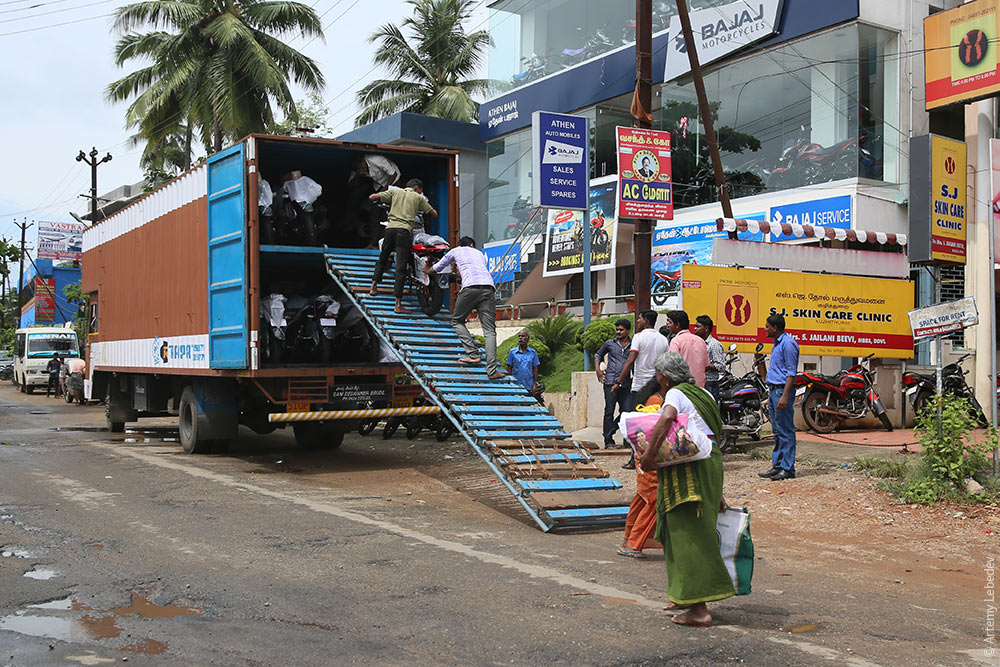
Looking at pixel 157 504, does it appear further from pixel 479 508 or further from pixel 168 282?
pixel 168 282

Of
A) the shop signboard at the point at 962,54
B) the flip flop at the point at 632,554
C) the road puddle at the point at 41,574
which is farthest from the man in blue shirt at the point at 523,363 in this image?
the road puddle at the point at 41,574

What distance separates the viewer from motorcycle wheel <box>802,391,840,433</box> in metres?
12.4

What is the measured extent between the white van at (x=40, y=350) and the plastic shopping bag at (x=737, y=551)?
3377 cm

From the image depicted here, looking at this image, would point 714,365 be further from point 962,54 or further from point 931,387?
point 962,54

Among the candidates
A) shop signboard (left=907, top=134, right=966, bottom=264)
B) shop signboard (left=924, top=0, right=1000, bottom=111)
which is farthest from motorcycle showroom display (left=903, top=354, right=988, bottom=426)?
shop signboard (left=924, top=0, right=1000, bottom=111)

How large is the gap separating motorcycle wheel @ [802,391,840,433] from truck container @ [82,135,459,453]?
517 cm

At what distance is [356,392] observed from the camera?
11594 mm

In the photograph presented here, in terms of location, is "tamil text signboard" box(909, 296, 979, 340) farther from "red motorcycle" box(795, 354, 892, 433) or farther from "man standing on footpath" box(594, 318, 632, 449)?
"red motorcycle" box(795, 354, 892, 433)

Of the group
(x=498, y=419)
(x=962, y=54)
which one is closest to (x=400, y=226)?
(x=498, y=419)

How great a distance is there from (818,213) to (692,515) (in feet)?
48.7

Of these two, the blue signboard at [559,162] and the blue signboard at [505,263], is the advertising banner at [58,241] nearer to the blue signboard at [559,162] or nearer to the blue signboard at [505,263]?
the blue signboard at [505,263]

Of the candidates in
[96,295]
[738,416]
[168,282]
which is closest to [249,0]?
[96,295]

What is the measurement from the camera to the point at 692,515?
477cm

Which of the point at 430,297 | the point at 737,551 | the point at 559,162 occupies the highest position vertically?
the point at 559,162
